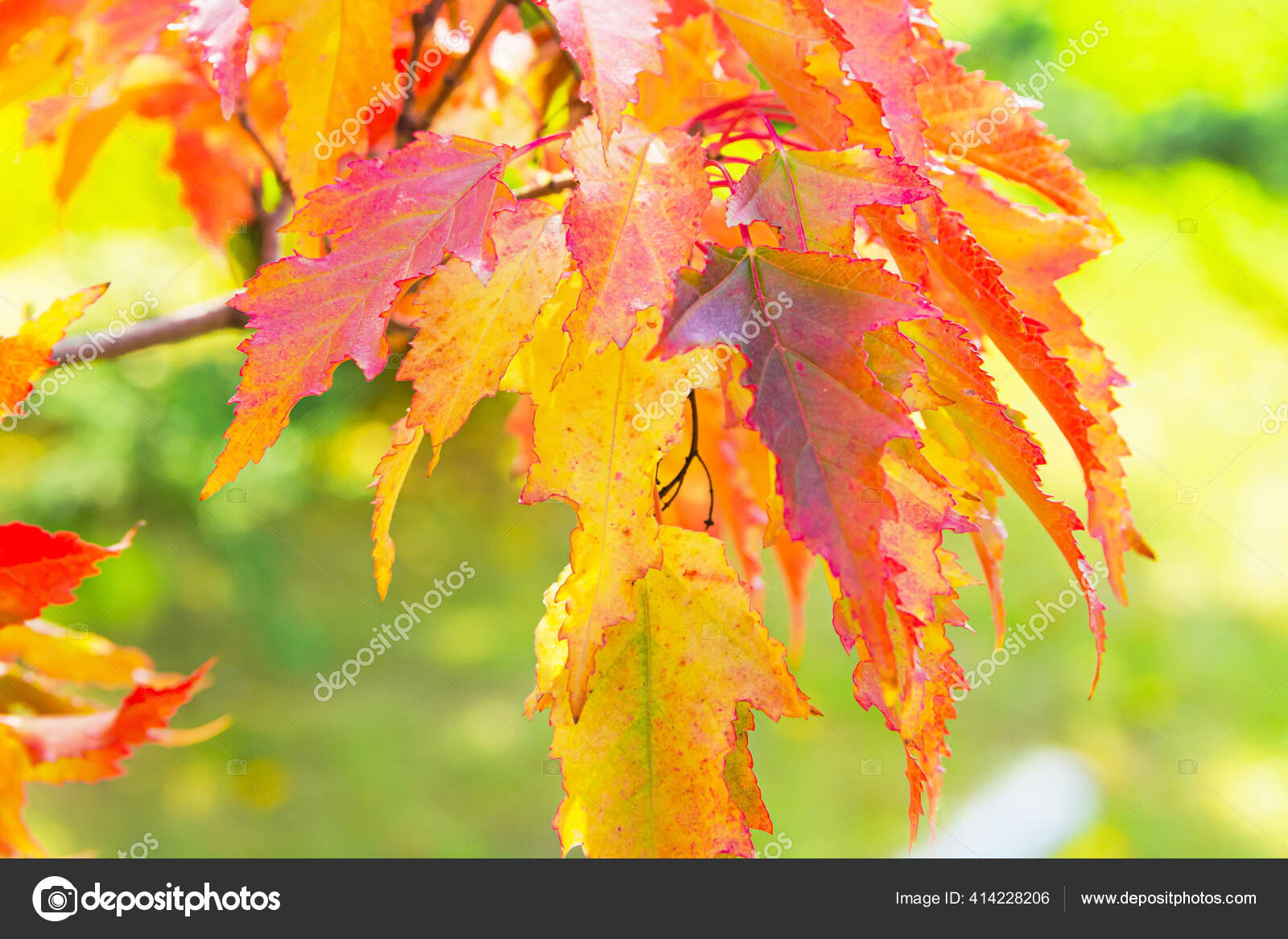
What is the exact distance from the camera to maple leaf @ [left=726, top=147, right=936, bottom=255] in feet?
1.09

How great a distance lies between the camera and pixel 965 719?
2.11m

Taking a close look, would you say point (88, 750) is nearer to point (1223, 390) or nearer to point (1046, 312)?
point (1046, 312)

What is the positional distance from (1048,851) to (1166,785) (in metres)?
0.36

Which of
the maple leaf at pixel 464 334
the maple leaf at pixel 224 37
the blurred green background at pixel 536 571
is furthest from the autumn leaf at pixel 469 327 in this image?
the blurred green background at pixel 536 571

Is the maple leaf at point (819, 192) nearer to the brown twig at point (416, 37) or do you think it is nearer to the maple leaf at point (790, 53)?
the maple leaf at point (790, 53)

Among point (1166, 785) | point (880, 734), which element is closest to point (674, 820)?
point (880, 734)

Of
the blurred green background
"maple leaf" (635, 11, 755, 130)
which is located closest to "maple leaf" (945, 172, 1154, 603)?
"maple leaf" (635, 11, 755, 130)

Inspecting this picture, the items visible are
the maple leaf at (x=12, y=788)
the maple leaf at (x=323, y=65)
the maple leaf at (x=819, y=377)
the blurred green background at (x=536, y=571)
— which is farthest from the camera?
the blurred green background at (x=536, y=571)

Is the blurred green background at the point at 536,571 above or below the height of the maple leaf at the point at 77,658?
above

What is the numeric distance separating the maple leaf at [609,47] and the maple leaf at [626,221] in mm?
28

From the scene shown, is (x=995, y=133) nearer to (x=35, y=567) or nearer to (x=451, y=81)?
(x=451, y=81)

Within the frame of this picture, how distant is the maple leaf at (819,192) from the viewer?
1.09ft
